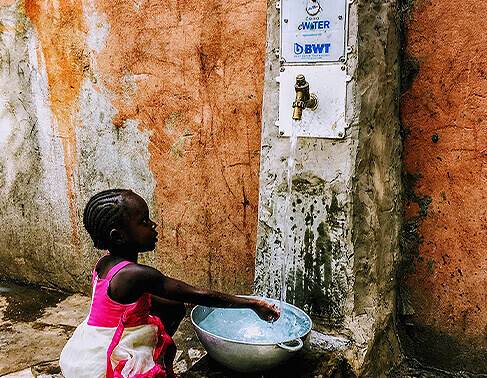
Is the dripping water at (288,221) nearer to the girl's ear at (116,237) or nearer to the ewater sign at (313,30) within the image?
the ewater sign at (313,30)

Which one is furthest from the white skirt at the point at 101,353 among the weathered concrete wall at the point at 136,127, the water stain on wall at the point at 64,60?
the water stain on wall at the point at 64,60

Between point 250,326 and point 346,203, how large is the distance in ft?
2.30

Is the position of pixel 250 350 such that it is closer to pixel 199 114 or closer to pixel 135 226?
pixel 135 226

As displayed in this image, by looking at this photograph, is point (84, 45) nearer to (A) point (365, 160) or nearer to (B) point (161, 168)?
(B) point (161, 168)

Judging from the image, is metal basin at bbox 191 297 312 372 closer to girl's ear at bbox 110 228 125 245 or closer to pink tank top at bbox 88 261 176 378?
pink tank top at bbox 88 261 176 378

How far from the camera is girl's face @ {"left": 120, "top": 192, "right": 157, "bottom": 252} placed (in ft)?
5.91

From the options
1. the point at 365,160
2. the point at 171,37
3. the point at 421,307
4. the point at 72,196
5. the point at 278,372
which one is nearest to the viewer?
the point at 278,372

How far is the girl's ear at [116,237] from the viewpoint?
178cm

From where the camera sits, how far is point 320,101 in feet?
6.82

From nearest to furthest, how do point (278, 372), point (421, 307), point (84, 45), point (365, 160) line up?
point (278, 372), point (365, 160), point (421, 307), point (84, 45)

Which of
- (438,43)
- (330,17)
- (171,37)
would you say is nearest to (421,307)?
(438,43)

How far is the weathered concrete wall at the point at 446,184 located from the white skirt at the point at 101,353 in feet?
4.67

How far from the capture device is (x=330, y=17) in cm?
200

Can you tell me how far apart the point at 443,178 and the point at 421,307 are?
679 millimetres
